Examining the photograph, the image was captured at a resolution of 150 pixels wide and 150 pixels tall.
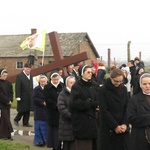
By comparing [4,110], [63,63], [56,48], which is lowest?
[4,110]

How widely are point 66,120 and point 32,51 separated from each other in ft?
115

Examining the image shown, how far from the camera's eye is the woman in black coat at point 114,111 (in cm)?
514

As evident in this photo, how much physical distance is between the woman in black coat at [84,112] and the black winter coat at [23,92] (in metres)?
4.68

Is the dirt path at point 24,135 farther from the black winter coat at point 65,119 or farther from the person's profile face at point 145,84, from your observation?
the person's profile face at point 145,84

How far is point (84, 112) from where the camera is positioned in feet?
17.8

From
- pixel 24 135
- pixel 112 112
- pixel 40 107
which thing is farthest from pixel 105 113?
pixel 24 135

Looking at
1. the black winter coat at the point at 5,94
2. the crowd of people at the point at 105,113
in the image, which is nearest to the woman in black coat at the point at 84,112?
the crowd of people at the point at 105,113

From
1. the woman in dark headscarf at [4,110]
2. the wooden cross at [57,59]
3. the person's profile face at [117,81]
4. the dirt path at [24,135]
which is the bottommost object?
the dirt path at [24,135]

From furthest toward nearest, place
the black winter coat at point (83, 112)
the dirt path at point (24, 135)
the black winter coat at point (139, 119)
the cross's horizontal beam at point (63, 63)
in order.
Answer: the cross's horizontal beam at point (63, 63)
the dirt path at point (24, 135)
the black winter coat at point (83, 112)
the black winter coat at point (139, 119)

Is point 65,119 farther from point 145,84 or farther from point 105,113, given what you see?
point 145,84

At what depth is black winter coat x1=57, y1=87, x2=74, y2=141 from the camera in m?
5.79

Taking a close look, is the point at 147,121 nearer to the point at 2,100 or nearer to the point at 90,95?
the point at 90,95

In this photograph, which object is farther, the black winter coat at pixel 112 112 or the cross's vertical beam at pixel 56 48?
the cross's vertical beam at pixel 56 48

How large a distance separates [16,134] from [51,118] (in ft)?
8.09
